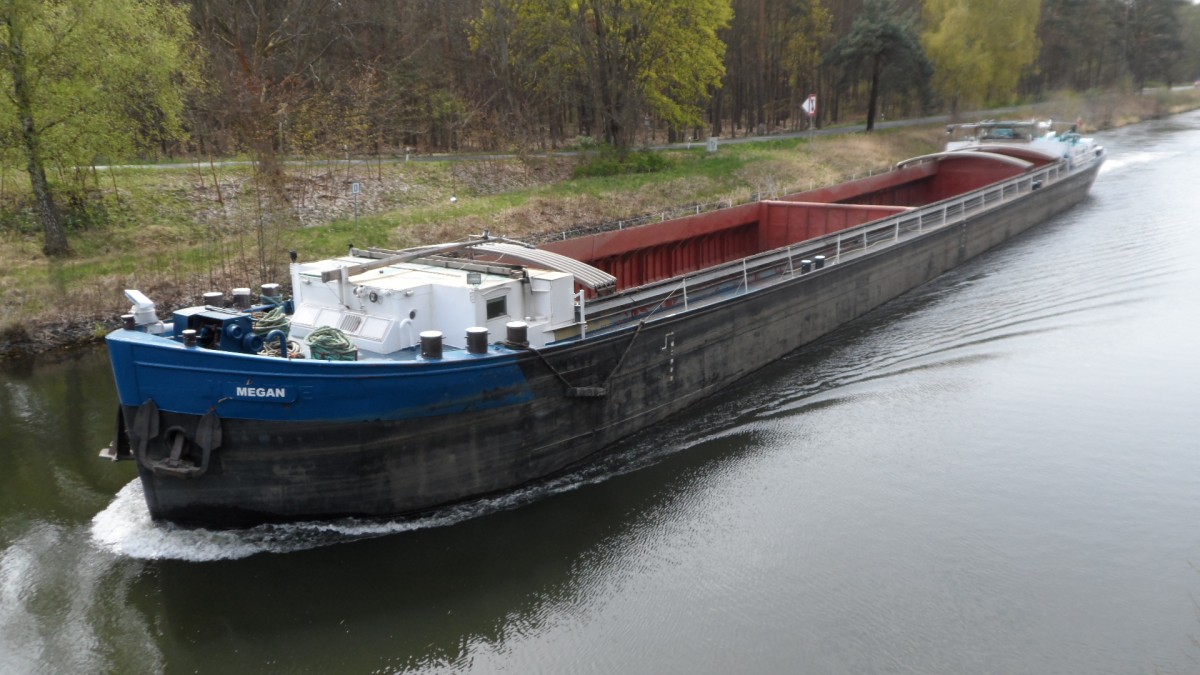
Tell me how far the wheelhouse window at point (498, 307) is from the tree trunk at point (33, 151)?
16.0 m

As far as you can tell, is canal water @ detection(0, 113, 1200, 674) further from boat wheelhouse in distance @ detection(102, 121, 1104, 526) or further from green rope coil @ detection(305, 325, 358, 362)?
green rope coil @ detection(305, 325, 358, 362)

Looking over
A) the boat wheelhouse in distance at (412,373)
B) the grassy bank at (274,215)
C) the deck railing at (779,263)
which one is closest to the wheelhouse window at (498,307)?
the boat wheelhouse in distance at (412,373)

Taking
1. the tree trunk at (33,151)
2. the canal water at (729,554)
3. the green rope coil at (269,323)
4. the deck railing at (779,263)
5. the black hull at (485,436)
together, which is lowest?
the canal water at (729,554)

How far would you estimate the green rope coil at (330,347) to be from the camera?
10938 millimetres

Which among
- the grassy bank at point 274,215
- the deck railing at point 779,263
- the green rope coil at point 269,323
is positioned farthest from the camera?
the grassy bank at point 274,215

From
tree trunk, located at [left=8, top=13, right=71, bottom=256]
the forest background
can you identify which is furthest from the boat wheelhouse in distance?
tree trunk, located at [left=8, top=13, right=71, bottom=256]

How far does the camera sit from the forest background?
2127 centimetres

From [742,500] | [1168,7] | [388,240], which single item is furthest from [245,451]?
[1168,7]

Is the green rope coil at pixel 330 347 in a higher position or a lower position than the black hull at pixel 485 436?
higher

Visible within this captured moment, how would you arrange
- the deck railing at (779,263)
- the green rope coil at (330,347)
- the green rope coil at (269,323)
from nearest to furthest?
the green rope coil at (330,347) → the green rope coil at (269,323) → the deck railing at (779,263)

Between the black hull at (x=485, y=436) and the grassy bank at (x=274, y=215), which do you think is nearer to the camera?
the black hull at (x=485, y=436)

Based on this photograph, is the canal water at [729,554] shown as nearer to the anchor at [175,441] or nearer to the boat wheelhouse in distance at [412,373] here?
the boat wheelhouse in distance at [412,373]

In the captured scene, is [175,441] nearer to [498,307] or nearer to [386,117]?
[498,307]

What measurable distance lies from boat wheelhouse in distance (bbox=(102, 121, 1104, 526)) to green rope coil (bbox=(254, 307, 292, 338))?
0.07 ft
